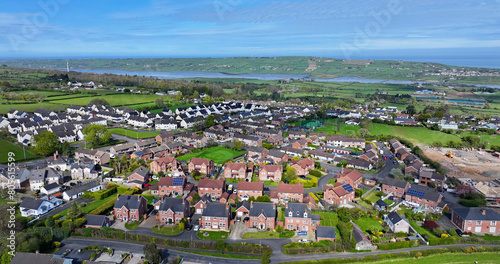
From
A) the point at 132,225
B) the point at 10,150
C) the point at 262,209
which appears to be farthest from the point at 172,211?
the point at 10,150

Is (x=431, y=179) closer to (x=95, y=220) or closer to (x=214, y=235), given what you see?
(x=214, y=235)

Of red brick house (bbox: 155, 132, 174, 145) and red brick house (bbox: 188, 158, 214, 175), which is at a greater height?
red brick house (bbox: 155, 132, 174, 145)

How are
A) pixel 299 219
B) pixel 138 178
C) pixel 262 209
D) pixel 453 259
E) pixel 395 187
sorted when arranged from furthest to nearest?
pixel 138 178, pixel 395 187, pixel 262 209, pixel 299 219, pixel 453 259

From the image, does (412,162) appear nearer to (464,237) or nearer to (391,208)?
(391,208)

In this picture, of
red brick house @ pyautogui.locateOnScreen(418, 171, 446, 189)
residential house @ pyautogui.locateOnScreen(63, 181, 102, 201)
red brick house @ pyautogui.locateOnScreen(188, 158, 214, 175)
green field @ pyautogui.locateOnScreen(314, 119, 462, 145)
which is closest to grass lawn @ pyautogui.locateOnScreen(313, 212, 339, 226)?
red brick house @ pyautogui.locateOnScreen(418, 171, 446, 189)

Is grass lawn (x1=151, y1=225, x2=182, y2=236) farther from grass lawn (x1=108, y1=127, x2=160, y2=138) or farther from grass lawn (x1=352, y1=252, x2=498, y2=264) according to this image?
grass lawn (x1=108, y1=127, x2=160, y2=138)
